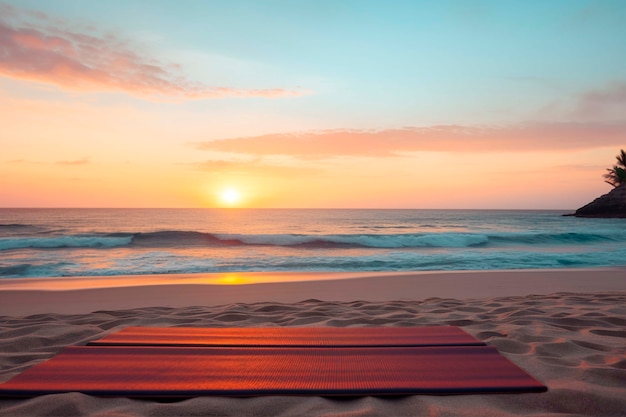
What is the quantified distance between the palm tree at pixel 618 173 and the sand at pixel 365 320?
166ft

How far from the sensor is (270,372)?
2.20 m

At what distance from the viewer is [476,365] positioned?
2332 millimetres

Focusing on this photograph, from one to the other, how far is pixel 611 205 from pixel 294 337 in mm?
55036

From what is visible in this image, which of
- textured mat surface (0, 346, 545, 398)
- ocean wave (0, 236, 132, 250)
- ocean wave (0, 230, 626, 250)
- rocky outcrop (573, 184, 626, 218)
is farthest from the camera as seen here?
rocky outcrop (573, 184, 626, 218)

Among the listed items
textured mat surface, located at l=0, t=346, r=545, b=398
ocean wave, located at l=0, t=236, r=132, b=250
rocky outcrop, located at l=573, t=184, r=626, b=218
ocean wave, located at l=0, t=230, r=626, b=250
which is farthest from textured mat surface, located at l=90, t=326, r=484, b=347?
rocky outcrop, located at l=573, t=184, r=626, b=218

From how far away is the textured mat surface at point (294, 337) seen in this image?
2717mm

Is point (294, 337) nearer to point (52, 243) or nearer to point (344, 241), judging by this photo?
point (344, 241)

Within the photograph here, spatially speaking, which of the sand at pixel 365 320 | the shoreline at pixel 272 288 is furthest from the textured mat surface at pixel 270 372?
the shoreline at pixel 272 288

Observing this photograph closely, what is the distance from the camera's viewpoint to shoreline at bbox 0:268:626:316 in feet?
20.3

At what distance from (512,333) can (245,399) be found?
7.59 ft

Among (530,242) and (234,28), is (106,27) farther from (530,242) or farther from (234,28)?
(530,242)

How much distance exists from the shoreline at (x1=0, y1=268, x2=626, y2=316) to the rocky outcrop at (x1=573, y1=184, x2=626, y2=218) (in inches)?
1749

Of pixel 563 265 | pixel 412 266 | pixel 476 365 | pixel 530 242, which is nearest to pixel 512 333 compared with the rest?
pixel 476 365

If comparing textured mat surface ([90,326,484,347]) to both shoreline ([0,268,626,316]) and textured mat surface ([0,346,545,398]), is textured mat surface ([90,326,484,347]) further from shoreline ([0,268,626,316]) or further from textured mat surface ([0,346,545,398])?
shoreline ([0,268,626,316])
